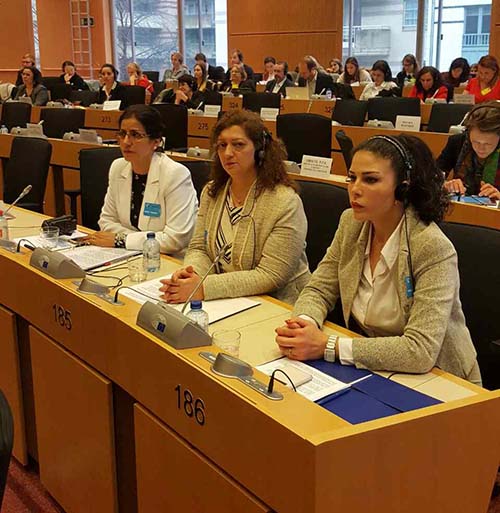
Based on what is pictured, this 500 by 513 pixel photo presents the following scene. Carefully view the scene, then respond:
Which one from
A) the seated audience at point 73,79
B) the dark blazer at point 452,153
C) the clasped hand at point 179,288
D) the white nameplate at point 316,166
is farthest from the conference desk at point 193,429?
the seated audience at point 73,79

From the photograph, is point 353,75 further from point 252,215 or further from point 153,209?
point 252,215

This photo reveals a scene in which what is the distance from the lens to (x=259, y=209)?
8.32 ft

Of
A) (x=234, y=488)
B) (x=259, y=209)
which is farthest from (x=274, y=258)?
A: (x=234, y=488)

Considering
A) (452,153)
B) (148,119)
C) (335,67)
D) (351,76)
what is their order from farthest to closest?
1. (335,67)
2. (351,76)
3. (452,153)
4. (148,119)

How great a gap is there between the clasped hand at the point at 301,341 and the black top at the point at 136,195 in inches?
61.7

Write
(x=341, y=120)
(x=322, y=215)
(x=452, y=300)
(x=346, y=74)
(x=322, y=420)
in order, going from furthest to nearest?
(x=346, y=74)
(x=341, y=120)
(x=322, y=215)
(x=452, y=300)
(x=322, y=420)

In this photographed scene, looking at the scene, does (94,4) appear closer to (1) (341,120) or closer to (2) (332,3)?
(2) (332,3)

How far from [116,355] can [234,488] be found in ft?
1.96

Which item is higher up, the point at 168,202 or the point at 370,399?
the point at 168,202

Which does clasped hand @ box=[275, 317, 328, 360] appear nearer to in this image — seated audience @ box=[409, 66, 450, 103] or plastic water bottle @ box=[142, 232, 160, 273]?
plastic water bottle @ box=[142, 232, 160, 273]

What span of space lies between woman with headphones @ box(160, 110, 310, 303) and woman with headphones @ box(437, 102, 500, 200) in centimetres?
116

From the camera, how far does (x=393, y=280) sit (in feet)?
6.40

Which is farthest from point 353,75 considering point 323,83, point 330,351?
point 330,351

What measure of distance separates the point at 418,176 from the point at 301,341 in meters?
0.54
